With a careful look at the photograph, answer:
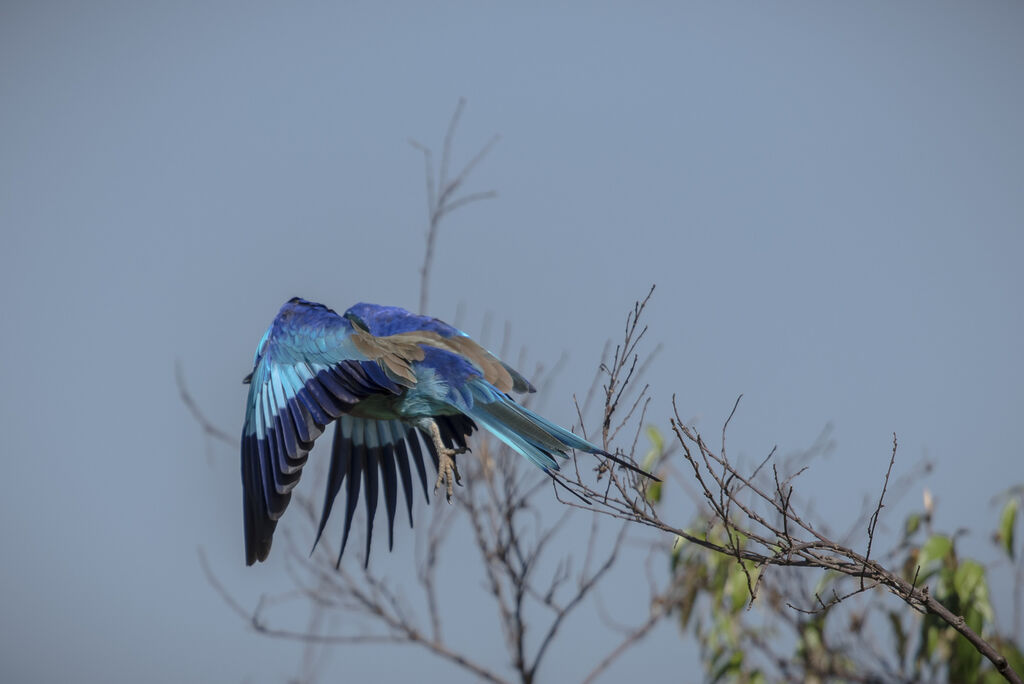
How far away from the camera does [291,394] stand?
4.65 metres

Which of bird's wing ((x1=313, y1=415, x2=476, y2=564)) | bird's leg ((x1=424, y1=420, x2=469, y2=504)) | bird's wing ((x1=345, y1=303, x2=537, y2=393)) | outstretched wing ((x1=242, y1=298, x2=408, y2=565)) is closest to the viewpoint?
outstretched wing ((x1=242, y1=298, x2=408, y2=565))

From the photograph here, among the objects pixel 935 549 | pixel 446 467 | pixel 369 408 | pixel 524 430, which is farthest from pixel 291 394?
pixel 935 549

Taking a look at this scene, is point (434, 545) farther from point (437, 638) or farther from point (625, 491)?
point (625, 491)

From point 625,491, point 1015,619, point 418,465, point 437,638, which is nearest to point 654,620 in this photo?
point 437,638

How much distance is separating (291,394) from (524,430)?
3.40ft

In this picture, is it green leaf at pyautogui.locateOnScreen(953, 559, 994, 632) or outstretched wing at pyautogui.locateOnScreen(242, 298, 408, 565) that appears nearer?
outstretched wing at pyautogui.locateOnScreen(242, 298, 408, 565)

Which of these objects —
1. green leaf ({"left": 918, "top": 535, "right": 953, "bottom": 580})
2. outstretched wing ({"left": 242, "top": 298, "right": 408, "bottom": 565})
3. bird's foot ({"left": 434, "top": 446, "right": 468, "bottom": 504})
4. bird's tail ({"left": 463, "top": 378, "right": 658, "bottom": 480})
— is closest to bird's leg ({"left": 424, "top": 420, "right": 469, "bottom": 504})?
bird's foot ({"left": 434, "top": 446, "right": 468, "bottom": 504})

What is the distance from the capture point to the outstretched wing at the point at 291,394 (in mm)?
4180

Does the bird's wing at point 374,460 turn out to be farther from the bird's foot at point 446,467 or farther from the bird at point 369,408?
the bird's foot at point 446,467

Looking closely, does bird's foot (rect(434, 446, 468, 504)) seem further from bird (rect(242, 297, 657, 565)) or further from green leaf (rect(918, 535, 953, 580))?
green leaf (rect(918, 535, 953, 580))

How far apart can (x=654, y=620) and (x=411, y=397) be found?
2.04 m

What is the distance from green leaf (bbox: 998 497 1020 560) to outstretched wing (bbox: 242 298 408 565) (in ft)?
Answer: 10.3

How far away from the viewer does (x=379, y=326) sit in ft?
17.5

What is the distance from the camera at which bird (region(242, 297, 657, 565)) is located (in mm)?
4281
